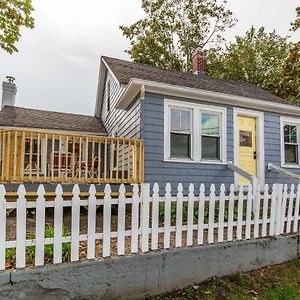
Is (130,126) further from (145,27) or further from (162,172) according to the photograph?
(145,27)

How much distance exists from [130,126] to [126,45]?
1749cm

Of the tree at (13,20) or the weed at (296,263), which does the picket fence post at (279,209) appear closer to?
the weed at (296,263)

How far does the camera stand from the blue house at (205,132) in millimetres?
7707

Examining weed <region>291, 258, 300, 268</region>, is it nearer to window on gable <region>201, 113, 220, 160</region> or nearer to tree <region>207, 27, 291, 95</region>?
window on gable <region>201, 113, 220, 160</region>

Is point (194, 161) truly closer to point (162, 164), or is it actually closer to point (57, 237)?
point (162, 164)

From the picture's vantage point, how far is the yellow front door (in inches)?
362

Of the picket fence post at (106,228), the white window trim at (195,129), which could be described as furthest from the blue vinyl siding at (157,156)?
the picket fence post at (106,228)

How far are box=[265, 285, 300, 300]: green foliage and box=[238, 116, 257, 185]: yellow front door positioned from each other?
16.5 feet

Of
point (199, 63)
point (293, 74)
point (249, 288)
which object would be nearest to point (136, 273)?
point (249, 288)

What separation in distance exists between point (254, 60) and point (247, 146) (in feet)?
56.3

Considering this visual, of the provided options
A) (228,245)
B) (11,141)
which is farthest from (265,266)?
(11,141)

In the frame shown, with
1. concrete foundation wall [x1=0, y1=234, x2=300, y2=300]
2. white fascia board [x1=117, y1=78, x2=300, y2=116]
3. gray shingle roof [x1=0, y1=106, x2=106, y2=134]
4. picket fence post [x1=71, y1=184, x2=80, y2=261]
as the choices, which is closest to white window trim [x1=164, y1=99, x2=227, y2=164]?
white fascia board [x1=117, y1=78, x2=300, y2=116]

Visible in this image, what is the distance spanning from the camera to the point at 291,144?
1012cm

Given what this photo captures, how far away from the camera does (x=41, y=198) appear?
3398 mm
